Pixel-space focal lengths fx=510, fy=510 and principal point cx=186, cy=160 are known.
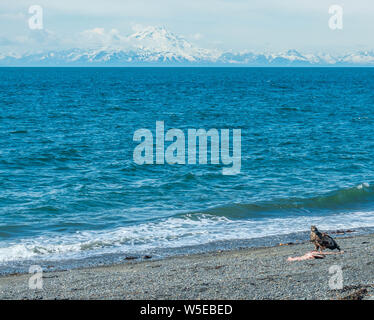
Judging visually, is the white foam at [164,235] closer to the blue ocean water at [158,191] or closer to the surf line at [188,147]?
the blue ocean water at [158,191]

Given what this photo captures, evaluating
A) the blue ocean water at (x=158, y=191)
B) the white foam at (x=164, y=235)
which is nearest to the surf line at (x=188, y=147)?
the blue ocean water at (x=158, y=191)

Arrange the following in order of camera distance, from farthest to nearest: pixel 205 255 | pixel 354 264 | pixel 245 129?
1. pixel 245 129
2. pixel 205 255
3. pixel 354 264

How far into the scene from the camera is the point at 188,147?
35.6 m

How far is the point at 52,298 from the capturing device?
10.4 meters

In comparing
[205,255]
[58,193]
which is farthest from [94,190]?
[205,255]

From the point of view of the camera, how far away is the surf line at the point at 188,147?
30.6 metres

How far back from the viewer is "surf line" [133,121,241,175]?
30570mm

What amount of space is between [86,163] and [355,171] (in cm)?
1538

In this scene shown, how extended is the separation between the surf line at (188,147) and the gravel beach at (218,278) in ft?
46.6

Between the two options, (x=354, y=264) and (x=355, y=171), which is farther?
(x=355, y=171)

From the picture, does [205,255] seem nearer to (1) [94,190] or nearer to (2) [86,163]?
(1) [94,190]

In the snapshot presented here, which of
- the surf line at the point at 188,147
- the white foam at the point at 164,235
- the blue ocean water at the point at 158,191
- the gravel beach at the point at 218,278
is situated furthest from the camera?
the surf line at the point at 188,147

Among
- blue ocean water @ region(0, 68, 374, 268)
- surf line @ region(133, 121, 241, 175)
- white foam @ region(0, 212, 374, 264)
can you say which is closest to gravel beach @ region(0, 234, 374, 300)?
white foam @ region(0, 212, 374, 264)

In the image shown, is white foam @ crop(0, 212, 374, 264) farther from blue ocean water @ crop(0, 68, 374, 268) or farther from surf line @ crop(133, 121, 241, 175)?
surf line @ crop(133, 121, 241, 175)
